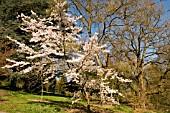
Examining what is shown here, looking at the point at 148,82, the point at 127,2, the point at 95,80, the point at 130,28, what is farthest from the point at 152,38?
the point at 95,80

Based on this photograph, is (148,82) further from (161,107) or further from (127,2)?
(127,2)

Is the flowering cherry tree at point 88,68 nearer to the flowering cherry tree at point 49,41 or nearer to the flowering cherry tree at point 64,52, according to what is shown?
the flowering cherry tree at point 64,52

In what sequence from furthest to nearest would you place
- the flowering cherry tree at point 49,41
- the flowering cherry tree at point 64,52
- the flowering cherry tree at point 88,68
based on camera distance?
the flowering cherry tree at point 49,41 < the flowering cherry tree at point 64,52 < the flowering cherry tree at point 88,68

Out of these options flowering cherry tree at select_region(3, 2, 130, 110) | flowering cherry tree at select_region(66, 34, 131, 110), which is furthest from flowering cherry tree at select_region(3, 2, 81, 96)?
flowering cherry tree at select_region(66, 34, 131, 110)

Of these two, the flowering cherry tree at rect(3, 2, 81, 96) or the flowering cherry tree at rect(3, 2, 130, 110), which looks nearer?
the flowering cherry tree at rect(3, 2, 130, 110)

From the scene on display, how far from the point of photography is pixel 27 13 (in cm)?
2766

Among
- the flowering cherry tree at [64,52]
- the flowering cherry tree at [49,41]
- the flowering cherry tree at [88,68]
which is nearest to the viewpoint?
the flowering cherry tree at [88,68]

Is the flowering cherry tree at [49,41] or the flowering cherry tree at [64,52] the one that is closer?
the flowering cherry tree at [64,52]

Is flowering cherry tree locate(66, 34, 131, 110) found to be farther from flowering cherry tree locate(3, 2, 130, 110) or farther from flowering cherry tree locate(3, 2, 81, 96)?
flowering cherry tree locate(3, 2, 81, 96)

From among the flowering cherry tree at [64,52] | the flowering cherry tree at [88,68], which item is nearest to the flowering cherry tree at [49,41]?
the flowering cherry tree at [64,52]

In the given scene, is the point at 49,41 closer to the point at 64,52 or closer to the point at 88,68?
the point at 64,52

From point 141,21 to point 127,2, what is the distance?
210 cm

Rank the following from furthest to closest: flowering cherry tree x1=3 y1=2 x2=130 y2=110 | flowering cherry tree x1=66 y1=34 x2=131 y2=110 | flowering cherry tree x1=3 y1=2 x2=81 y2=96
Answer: flowering cherry tree x1=3 y1=2 x2=81 y2=96 < flowering cherry tree x1=3 y1=2 x2=130 y2=110 < flowering cherry tree x1=66 y1=34 x2=131 y2=110

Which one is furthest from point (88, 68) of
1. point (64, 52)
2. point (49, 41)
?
point (49, 41)
